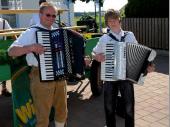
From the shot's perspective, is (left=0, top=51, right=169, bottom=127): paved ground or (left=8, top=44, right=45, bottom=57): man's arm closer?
(left=8, top=44, right=45, bottom=57): man's arm

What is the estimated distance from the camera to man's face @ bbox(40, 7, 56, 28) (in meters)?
3.66

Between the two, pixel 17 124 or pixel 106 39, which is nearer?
pixel 106 39

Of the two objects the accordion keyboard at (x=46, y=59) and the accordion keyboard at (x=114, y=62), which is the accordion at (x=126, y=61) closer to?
the accordion keyboard at (x=114, y=62)

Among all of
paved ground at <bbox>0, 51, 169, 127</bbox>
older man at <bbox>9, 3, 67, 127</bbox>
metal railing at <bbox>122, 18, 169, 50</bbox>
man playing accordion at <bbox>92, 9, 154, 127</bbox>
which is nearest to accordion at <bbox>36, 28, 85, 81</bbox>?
older man at <bbox>9, 3, 67, 127</bbox>

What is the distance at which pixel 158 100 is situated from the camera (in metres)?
5.92

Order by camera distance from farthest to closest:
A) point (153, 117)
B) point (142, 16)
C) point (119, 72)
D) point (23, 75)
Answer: point (142, 16)
point (153, 117)
point (23, 75)
point (119, 72)

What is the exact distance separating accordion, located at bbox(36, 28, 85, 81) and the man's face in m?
0.13

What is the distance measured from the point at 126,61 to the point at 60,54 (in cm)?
71

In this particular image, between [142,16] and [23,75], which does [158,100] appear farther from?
[142,16]

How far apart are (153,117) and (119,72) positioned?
1646mm

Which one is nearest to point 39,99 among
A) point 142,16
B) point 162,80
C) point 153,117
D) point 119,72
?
point 119,72

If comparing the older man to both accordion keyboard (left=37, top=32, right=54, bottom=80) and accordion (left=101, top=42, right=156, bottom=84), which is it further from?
accordion (left=101, top=42, right=156, bottom=84)

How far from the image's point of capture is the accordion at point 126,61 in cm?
371

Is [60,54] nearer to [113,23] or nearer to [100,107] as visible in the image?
[113,23]
